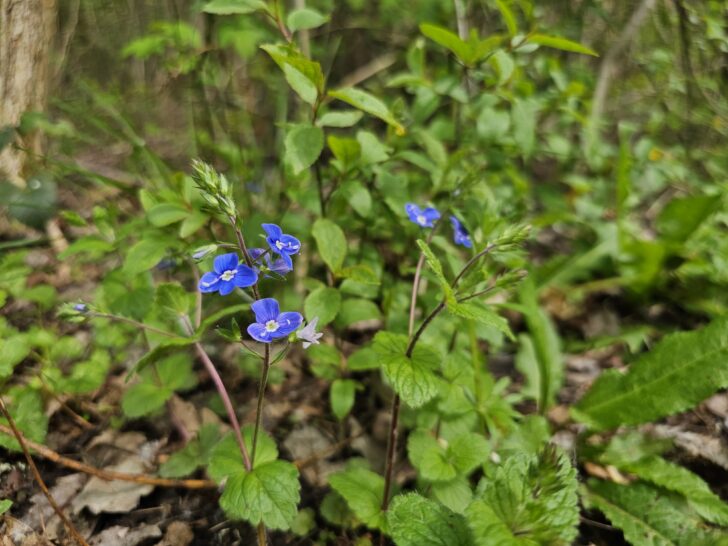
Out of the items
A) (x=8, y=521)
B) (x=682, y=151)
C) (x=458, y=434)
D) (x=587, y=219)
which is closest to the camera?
(x=8, y=521)

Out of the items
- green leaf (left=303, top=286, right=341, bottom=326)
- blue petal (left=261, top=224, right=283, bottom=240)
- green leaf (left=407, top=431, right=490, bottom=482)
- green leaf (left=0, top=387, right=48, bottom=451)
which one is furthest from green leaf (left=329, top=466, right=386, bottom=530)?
green leaf (left=0, top=387, right=48, bottom=451)

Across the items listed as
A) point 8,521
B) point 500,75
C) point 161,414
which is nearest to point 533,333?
point 500,75

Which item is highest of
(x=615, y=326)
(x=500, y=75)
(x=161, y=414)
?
(x=500, y=75)

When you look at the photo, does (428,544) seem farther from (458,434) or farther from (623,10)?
(623,10)

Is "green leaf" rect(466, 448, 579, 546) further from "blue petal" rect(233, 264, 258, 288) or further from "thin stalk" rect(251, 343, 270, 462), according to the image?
"blue petal" rect(233, 264, 258, 288)

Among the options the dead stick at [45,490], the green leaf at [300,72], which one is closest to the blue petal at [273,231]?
the green leaf at [300,72]

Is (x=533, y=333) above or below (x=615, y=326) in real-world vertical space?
above
